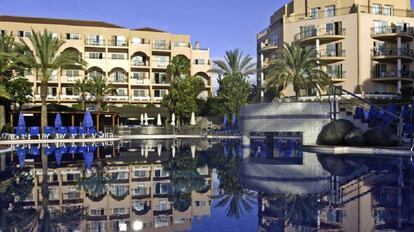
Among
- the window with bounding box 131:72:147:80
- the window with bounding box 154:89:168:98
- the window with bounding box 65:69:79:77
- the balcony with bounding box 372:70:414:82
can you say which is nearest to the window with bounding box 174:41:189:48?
the window with bounding box 131:72:147:80

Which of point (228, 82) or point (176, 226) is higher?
point (228, 82)

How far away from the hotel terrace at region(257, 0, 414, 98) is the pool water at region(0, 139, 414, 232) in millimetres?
34068

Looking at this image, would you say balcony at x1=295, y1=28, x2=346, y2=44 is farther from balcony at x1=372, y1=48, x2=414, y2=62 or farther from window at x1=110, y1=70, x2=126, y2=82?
window at x1=110, y1=70, x2=126, y2=82

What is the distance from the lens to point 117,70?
209 feet

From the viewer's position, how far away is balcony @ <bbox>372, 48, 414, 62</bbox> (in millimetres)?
48725

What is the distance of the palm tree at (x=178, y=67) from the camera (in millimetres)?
61125

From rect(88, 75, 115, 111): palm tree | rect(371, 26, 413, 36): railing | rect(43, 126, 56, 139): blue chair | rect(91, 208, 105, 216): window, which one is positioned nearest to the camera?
rect(91, 208, 105, 216): window

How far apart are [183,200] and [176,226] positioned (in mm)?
2348

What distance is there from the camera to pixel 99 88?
190ft

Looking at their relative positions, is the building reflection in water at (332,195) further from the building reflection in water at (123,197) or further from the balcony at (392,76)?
the balcony at (392,76)

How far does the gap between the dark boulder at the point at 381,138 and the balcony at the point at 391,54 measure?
28731 mm

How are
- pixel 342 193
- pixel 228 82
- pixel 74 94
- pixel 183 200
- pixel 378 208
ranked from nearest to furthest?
pixel 378 208 → pixel 183 200 → pixel 342 193 → pixel 228 82 → pixel 74 94

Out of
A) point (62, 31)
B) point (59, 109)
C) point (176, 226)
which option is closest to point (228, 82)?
point (59, 109)

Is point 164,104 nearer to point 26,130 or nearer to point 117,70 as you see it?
point 117,70
